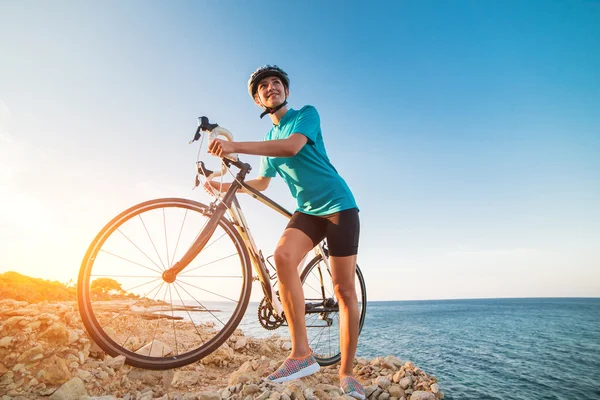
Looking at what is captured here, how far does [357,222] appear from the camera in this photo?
264 centimetres

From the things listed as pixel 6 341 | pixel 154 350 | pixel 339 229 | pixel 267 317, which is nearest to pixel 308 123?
pixel 339 229

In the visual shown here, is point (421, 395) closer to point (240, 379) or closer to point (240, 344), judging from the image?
point (240, 379)

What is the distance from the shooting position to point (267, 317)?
10.1 feet

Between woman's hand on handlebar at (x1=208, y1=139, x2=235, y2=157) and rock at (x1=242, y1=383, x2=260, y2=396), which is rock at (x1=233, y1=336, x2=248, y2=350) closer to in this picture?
rock at (x1=242, y1=383, x2=260, y2=396)

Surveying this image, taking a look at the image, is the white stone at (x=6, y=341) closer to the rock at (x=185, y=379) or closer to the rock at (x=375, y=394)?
the rock at (x=185, y=379)

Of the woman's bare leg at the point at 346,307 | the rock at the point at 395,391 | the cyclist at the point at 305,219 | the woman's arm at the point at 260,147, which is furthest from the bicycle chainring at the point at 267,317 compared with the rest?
the woman's arm at the point at 260,147

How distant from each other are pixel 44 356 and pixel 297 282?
5.89 ft

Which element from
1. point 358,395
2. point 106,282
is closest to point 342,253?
point 358,395

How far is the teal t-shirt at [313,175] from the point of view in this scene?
8.54 ft

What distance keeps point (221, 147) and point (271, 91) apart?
2.99 ft

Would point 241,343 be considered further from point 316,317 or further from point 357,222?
point 357,222

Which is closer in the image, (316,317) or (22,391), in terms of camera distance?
(22,391)

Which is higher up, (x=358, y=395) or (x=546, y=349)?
(x=358, y=395)

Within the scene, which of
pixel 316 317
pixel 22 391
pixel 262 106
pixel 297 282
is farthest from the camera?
pixel 316 317
